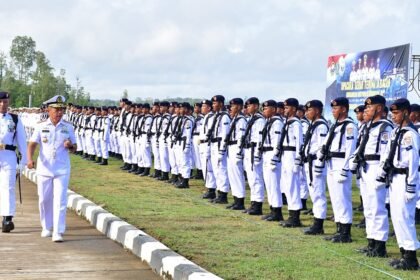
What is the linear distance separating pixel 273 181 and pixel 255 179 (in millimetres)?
801

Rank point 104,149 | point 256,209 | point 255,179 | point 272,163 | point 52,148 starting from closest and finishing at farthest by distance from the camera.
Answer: point 52,148 → point 272,163 → point 256,209 → point 255,179 → point 104,149

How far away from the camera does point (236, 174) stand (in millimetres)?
12648

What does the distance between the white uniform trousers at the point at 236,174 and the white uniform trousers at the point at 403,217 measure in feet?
16.3

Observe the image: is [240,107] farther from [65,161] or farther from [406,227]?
[406,227]

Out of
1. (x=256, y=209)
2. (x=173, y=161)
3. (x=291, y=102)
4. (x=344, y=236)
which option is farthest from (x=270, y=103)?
(x=173, y=161)

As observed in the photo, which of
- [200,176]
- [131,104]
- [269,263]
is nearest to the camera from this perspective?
[269,263]

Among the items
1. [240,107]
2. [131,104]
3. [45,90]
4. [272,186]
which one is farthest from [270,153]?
[45,90]

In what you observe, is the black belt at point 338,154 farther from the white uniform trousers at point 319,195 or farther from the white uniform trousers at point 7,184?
the white uniform trousers at point 7,184

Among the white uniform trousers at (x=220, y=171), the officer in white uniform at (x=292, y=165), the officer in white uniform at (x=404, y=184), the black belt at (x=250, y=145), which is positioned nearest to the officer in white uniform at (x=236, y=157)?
the black belt at (x=250, y=145)

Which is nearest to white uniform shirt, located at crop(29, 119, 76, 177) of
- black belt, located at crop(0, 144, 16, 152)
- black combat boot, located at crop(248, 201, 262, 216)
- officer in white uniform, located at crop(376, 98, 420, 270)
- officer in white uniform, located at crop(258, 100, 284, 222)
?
black belt, located at crop(0, 144, 16, 152)

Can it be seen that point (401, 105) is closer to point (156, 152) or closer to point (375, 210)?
point (375, 210)

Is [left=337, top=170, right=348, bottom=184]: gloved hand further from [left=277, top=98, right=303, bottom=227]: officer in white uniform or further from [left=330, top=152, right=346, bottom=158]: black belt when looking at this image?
[left=277, top=98, right=303, bottom=227]: officer in white uniform

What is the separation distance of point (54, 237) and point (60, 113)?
167 centimetres

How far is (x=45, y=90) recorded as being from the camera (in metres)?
65.8
